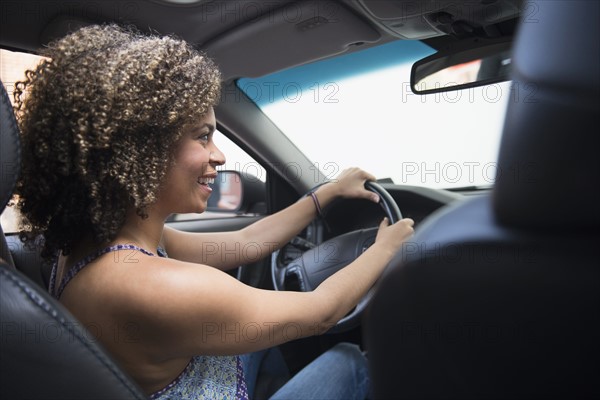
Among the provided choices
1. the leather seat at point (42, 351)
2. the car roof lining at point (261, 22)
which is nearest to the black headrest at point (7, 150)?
the leather seat at point (42, 351)

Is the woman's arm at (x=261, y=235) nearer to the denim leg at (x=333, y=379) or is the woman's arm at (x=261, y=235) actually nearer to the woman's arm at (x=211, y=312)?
the denim leg at (x=333, y=379)

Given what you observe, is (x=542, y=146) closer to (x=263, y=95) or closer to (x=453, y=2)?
(x=453, y=2)

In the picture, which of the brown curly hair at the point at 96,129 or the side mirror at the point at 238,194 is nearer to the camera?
the brown curly hair at the point at 96,129

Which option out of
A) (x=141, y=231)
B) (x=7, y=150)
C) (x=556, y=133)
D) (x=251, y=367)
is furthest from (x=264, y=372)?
(x=556, y=133)

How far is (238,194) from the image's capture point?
2.87 m

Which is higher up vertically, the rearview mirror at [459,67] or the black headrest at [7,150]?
the rearview mirror at [459,67]

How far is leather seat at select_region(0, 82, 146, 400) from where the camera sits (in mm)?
791

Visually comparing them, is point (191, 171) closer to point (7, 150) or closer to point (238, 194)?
point (7, 150)

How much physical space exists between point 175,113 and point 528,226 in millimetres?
828

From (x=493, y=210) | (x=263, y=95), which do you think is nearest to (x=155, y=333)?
(x=493, y=210)

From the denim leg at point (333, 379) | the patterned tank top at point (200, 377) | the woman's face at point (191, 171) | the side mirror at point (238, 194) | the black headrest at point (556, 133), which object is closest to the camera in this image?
the black headrest at point (556, 133)

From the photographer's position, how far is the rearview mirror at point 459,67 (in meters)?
1.78

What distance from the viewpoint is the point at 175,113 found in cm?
117

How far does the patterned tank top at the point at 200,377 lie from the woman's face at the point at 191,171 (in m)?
0.15
